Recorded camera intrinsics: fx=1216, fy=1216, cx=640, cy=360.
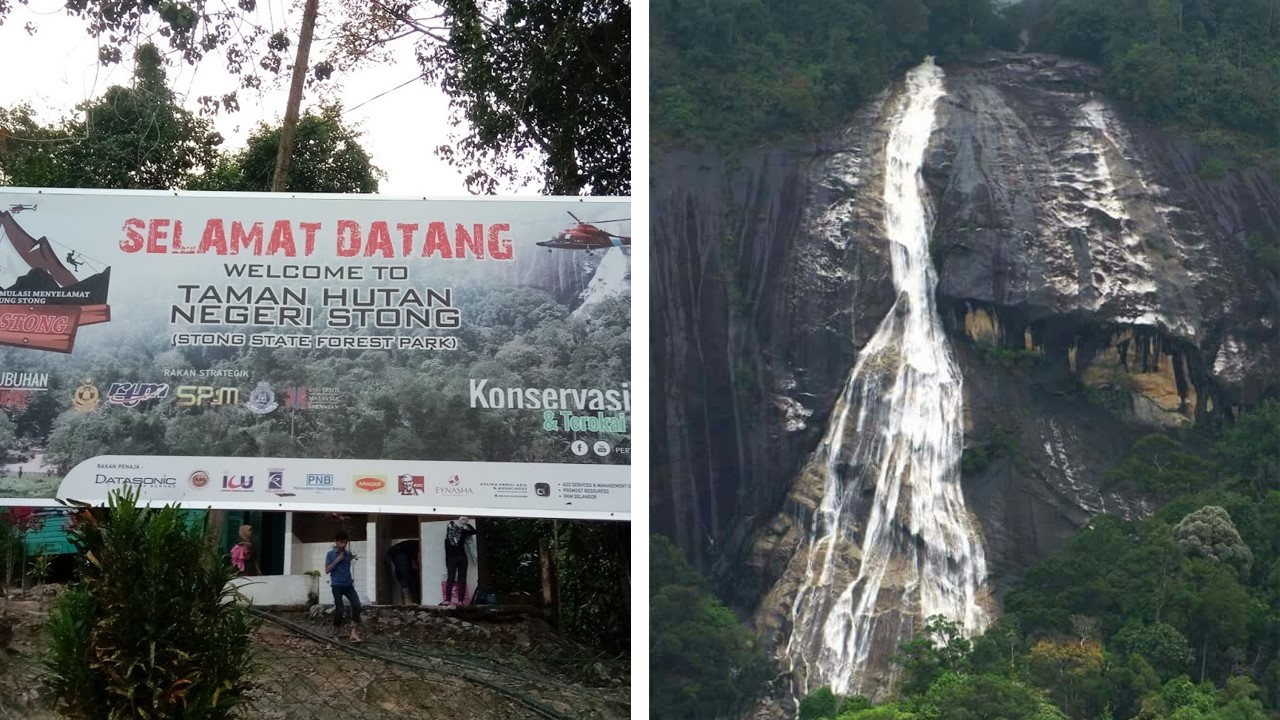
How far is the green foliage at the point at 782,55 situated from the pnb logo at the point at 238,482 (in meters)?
5.06

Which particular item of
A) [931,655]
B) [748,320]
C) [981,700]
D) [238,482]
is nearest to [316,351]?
[238,482]

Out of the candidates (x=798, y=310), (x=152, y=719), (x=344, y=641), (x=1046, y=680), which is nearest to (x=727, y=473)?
(x=798, y=310)

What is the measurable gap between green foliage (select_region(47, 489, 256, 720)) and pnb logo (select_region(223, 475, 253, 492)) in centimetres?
192

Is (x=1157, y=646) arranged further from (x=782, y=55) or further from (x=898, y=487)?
(x=782, y=55)

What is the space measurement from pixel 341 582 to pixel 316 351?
6.26ft

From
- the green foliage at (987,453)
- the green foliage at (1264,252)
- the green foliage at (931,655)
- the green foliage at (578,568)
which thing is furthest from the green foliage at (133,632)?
the green foliage at (578,568)

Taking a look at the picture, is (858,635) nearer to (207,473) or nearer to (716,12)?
(716,12)

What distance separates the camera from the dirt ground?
A: 8172 millimetres

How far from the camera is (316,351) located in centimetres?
785

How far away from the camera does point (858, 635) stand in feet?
10.6

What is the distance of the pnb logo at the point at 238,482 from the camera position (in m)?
7.55

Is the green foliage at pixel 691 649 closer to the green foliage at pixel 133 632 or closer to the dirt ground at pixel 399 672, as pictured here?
the green foliage at pixel 133 632

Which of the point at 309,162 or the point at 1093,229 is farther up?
the point at 309,162

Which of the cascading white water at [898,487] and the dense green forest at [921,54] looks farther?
the dense green forest at [921,54]
